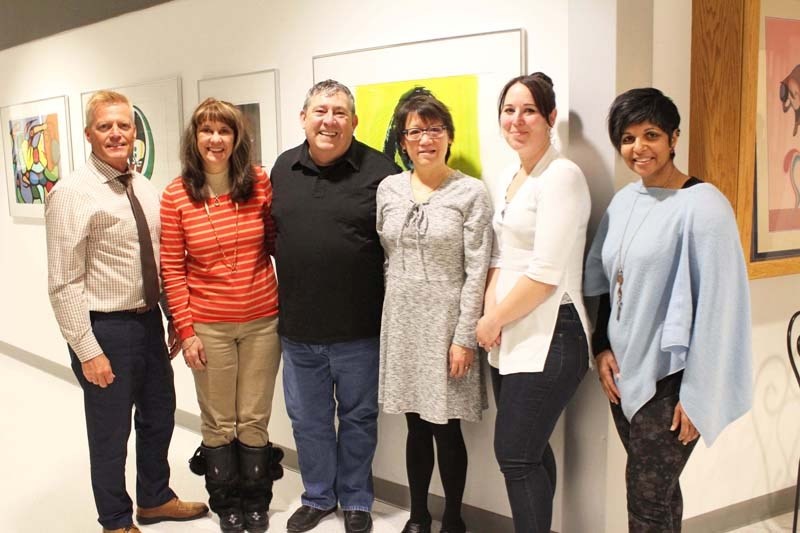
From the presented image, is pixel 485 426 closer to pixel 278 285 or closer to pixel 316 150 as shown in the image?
pixel 278 285

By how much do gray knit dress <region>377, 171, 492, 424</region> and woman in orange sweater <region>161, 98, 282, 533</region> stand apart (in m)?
0.51

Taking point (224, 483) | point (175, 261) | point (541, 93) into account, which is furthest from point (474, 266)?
point (224, 483)

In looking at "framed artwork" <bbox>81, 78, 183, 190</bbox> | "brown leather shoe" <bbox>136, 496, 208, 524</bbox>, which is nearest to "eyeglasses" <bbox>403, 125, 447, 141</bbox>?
"brown leather shoe" <bbox>136, 496, 208, 524</bbox>

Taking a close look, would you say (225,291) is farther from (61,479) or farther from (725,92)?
(725,92)

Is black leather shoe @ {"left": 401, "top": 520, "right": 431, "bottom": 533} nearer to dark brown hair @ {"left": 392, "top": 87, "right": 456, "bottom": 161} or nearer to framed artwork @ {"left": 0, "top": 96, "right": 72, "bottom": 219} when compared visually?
dark brown hair @ {"left": 392, "top": 87, "right": 456, "bottom": 161}

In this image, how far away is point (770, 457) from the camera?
8.91 feet

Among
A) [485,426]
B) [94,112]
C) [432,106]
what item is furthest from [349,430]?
[94,112]

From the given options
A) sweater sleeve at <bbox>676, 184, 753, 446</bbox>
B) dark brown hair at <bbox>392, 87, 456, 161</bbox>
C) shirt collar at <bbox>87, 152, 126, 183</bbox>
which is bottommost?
sweater sleeve at <bbox>676, 184, 753, 446</bbox>

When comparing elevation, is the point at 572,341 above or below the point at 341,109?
below

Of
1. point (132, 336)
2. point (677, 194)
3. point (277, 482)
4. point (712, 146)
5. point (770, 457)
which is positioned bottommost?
point (277, 482)

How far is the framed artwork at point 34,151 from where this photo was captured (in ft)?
15.6

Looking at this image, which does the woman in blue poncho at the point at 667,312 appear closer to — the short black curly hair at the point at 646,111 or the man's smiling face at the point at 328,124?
the short black curly hair at the point at 646,111

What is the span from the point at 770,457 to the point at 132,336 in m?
2.40

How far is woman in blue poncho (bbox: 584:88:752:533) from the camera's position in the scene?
5.76 feet
